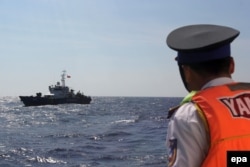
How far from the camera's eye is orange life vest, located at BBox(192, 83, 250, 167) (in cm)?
204

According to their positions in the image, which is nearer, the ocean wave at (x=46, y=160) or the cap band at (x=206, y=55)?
the cap band at (x=206, y=55)

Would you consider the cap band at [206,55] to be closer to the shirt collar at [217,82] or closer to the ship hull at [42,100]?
the shirt collar at [217,82]

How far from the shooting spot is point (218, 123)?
2.06 metres

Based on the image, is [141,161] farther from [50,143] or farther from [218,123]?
[218,123]

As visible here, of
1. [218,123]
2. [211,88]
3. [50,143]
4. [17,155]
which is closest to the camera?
[218,123]

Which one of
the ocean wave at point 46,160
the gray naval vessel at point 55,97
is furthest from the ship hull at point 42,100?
the ocean wave at point 46,160

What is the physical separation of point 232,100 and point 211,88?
0.12m

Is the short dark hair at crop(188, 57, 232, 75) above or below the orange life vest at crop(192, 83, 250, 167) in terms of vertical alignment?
above

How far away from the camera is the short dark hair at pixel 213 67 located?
7.39 ft

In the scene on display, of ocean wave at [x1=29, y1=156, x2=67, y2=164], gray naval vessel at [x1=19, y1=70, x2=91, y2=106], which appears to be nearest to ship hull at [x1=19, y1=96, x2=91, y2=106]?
gray naval vessel at [x1=19, y1=70, x2=91, y2=106]

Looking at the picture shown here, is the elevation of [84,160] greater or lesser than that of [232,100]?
lesser

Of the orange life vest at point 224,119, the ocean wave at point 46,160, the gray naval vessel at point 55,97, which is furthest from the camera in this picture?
the gray naval vessel at point 55,97

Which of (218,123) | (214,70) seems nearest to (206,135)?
(218,123)

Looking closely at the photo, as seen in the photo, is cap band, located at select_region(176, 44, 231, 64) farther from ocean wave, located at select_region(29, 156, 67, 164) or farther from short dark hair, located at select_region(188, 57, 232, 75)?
ocean wave, located at select_region(29, 156, 67, 164)
